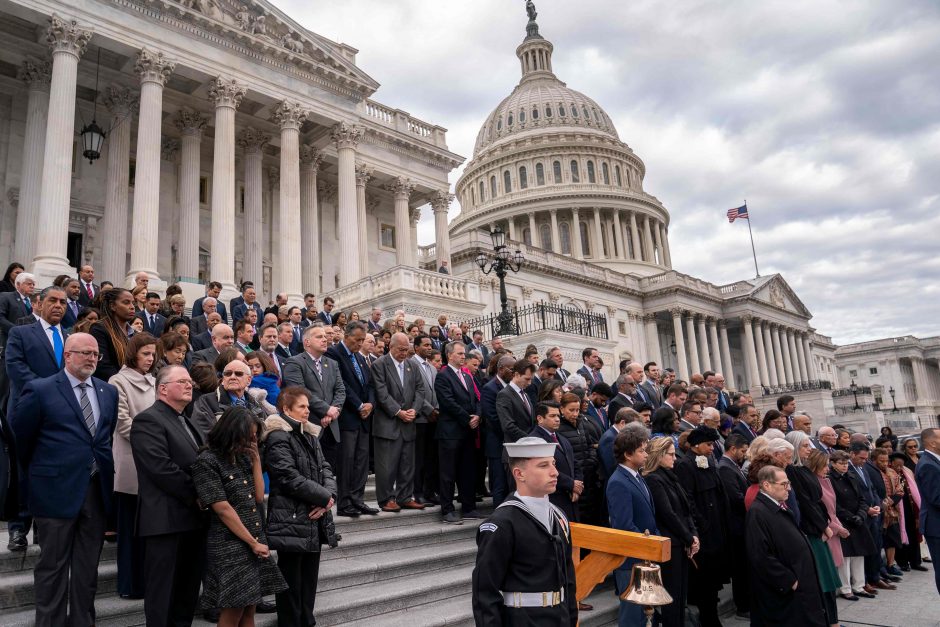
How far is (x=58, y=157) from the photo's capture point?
1900 centimetres

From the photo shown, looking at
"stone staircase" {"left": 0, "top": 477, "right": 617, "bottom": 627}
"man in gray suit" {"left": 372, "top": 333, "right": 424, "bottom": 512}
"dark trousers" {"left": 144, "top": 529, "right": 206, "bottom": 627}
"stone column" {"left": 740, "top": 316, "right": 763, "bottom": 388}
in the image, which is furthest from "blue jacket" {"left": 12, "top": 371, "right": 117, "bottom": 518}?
"stone column" {"left": 740, "top": 316, "right": 763, "bottom": 388}

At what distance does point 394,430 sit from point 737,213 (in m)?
64.4

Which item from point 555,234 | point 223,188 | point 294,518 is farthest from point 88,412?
point 555,234

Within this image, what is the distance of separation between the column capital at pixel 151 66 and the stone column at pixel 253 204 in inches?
207

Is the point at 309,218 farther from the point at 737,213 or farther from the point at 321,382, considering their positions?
the point at 737,213

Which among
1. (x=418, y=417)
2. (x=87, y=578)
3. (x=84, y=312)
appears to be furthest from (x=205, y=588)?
(x=418, y=417)

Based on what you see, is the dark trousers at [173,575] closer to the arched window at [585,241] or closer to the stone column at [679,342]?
the stone column at [679,342]

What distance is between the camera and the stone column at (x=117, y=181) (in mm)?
22797

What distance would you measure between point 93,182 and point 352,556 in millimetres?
23711

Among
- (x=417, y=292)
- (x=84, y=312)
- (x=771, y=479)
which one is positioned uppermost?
(x=417, y=292)

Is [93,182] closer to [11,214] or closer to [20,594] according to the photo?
[11,214]

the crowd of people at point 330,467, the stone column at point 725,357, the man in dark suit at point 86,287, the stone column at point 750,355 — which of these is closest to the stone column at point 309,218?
the man in dark suit at point 86,287

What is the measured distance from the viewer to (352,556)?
6.98 metres

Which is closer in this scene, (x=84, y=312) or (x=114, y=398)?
(x=114, y=398)
